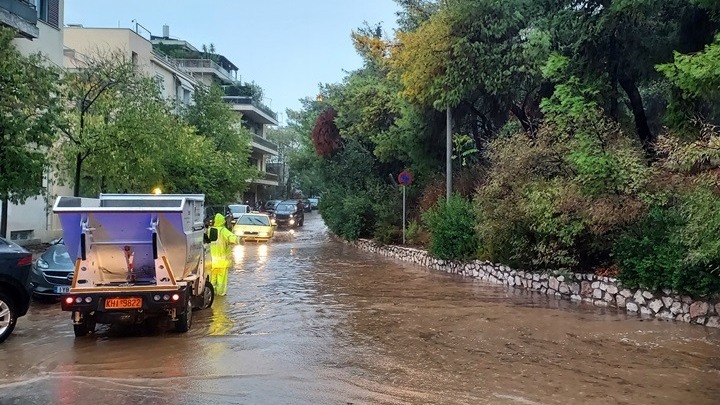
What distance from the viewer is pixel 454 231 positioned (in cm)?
1866

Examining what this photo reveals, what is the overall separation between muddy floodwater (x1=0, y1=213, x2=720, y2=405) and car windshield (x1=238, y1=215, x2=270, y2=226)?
1944 centimetres

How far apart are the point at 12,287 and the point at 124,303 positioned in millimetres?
1554

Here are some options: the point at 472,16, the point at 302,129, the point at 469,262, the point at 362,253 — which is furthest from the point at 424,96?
the point at 302,129

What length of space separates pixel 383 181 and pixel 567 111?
18.9 metres

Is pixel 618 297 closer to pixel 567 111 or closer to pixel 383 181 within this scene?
pixel 567 111

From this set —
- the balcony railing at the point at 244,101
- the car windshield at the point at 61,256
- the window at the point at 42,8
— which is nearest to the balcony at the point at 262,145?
the balcony railing at the point at 244,101

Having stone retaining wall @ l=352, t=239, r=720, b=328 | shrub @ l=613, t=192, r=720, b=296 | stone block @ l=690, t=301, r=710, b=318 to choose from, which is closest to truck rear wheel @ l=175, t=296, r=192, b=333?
shrub @ l=613, t=192, r=720, b=296

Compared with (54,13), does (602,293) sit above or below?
below

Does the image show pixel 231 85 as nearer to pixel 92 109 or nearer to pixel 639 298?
pixel 92 109

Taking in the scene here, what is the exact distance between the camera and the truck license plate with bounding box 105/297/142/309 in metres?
8.84

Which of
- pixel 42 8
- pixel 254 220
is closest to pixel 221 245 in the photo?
pixel 42 8

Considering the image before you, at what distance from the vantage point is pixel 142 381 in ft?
22.8

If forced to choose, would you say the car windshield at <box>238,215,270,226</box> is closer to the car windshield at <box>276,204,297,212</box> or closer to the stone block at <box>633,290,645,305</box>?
the car windshield at <box>276,204,297,212</box>

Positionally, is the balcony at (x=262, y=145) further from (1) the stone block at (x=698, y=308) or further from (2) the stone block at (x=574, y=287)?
(1) the stone block at (x=698, y=308)
